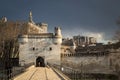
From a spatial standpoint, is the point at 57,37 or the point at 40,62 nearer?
the point at 57,37

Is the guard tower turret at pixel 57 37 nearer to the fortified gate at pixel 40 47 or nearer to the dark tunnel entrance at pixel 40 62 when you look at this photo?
the fortified gate at pixel 40 47

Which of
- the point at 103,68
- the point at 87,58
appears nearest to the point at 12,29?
the point at 87,58

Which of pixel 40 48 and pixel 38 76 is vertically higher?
pixel 40 48

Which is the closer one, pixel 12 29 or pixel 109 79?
pixel 109 79

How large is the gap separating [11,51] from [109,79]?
74.2 ft

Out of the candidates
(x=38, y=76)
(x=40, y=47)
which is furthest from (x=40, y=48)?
(x=38, y=76)

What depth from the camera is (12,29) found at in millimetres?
64562

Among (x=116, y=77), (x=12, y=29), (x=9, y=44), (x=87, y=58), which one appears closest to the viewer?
(x=116, y=77)

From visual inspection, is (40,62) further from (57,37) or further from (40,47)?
(57,37)

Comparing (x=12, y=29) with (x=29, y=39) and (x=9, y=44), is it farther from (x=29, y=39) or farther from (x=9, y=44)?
(x=29, y=39)

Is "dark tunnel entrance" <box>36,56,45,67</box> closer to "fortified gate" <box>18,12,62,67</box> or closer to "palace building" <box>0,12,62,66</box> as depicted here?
Answer: "palace building" <box>0,12,62,66</box>

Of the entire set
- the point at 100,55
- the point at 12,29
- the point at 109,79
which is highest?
the point at 12,29

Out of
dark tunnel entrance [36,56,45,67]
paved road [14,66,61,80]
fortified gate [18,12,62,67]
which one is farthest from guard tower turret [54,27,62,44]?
paved road [14,66,61,80]

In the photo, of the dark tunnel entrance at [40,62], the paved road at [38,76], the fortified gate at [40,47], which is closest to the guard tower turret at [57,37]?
the fortified gate at [40,47]
